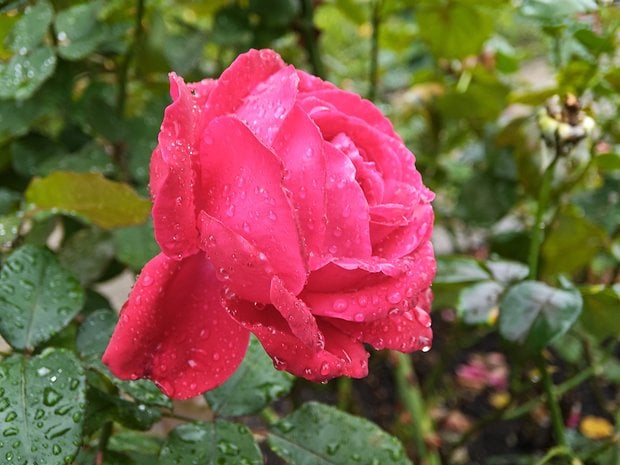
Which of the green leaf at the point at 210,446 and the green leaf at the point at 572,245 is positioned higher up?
the green leaf at the point at 210,446

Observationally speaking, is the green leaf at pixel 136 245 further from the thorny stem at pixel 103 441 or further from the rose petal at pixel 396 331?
the rose petal at pixel 396 331

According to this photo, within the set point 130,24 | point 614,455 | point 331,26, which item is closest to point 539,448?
point 614,455

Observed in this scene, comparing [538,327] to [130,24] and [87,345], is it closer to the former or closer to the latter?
[87,345]

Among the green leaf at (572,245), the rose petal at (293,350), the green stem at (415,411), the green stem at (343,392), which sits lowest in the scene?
the green stem at (415,411)

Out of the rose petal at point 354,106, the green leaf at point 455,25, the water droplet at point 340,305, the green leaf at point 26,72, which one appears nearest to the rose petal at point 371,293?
the water droplet at point 340,305

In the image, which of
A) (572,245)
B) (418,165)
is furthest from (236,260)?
(418,165)

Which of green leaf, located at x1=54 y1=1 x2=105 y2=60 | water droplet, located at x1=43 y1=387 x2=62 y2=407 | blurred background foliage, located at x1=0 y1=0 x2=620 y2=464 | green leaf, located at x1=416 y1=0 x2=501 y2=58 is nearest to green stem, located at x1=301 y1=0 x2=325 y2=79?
blurred background foliage, located at x1=0 y1=0 x2=620 y2=464
